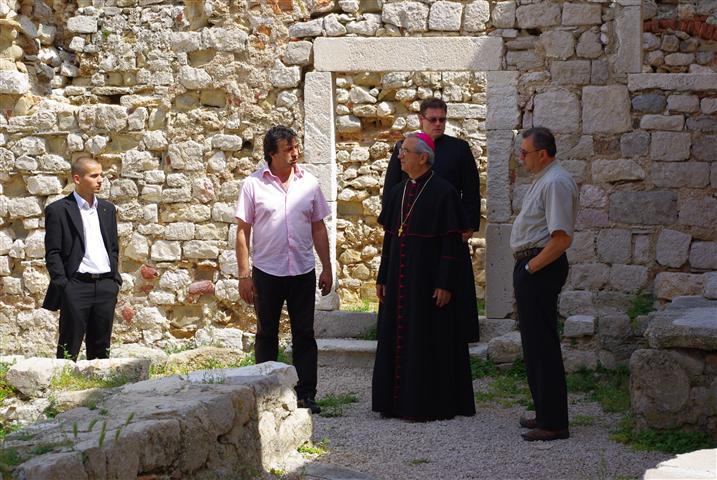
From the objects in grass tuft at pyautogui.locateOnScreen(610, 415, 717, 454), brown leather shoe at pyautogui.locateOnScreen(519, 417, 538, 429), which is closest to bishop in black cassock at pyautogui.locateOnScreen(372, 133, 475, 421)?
brown leather shoe at pyautogui.locateOnScreen(519, 417, 538, 429)

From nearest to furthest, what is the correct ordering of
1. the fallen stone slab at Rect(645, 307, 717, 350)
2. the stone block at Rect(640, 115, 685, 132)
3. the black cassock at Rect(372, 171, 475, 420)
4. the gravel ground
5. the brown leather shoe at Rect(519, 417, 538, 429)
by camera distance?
the gravel ground → the fallen stone slab at Rect(645, 307, 717, 350) → the brown leather shoe at Rect(519, 417, 538, 429) → the black cassock at Rect(372, 171, 475, 420) → the stone block at Rect(640, 115, 685, 132)

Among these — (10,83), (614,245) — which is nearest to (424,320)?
(614,245)

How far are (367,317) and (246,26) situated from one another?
8.48ft

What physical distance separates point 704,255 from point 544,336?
236 cm

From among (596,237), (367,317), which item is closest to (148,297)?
(367,317)

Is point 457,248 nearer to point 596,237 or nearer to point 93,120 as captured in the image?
point 596,237

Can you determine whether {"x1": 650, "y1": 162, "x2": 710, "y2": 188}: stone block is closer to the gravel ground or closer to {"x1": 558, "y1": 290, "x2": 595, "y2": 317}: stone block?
{"x1": 558, "y1": 290, "x2": 595, "y2": 317}: stone block

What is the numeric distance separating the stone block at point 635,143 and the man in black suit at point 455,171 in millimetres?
1231

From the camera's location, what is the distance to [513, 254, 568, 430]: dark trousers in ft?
17.7

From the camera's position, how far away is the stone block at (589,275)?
7.43 meters

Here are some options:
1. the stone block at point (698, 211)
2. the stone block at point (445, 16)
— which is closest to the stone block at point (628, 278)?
the stone block at point (698, 211)

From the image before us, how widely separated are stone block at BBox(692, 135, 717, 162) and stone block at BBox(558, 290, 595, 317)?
4.17 feet

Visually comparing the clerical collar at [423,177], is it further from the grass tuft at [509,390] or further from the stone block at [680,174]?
the stone block at [680,174]

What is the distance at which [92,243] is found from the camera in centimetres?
641
